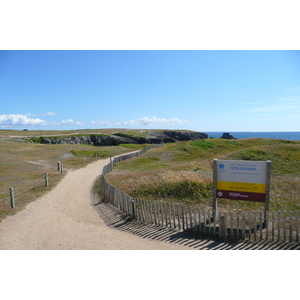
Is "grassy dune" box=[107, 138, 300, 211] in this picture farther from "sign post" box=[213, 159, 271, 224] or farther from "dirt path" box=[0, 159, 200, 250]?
"dirt path" box=[0, 159, 200, 250]

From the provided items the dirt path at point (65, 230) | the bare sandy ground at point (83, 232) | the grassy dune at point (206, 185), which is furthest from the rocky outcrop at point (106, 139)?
the bare sandy ground at point (83, 232)

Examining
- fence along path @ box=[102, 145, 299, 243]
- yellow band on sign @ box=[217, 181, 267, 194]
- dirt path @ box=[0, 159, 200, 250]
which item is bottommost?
dirt path @ box=[0, 159, 200, 250]

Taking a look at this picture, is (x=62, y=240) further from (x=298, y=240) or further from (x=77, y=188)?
(x=77, y=188)

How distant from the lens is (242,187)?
31.4ft

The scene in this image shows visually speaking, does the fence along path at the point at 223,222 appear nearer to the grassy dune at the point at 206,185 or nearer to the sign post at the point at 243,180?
the sign post at the point at 243,180

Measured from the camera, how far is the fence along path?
7918mm

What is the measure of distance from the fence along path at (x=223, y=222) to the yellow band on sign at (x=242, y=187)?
97cm

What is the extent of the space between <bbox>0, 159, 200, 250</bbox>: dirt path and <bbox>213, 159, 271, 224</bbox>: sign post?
3.28m

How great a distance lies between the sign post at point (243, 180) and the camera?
30.2 ft

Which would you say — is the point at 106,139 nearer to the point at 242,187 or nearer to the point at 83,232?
the point at 83,232

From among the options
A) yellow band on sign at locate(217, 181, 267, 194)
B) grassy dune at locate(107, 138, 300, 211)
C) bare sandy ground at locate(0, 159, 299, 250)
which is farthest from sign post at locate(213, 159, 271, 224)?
grassy dune at locate(107, 138, 300, 211)

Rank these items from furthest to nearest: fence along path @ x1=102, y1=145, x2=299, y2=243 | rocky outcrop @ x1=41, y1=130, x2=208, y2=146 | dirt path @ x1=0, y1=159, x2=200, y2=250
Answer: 1. rocky outcrop @ x1=41, y1=130, x2=208, y2=146
2. dirt path @ x1=0, y1=159, x2=200, y2=250
3. fence along path @ x1=102, y1=145, x2=299, y2=243

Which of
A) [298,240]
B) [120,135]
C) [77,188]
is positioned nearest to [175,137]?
[120,135]

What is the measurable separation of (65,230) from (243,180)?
7.64 metres
